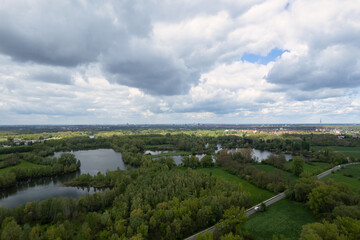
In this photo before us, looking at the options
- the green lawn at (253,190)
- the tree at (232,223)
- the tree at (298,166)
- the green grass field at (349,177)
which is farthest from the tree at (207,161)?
the tree at (232,223)

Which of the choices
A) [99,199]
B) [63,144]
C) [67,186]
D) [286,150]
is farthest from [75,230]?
[286,150]

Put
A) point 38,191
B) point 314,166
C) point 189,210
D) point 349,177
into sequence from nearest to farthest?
point 189,210, point 38,191, point 349,177, point 314,166

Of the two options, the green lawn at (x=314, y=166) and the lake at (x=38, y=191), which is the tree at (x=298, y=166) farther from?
the lake at (x=38, y=191)

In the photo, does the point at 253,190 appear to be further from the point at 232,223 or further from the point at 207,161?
the point at 207,161

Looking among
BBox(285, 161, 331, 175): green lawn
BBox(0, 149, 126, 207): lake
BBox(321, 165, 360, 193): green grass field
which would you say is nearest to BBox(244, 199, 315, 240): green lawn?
BBox(321, 165, 360, 193): green grass field

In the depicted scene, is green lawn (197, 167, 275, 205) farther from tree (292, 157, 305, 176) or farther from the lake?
the lake

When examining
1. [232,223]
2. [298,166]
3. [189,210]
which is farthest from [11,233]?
[298,166]

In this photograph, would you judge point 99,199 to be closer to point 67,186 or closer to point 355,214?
point 67,186

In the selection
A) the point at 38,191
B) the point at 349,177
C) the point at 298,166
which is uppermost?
the point at 298,166
